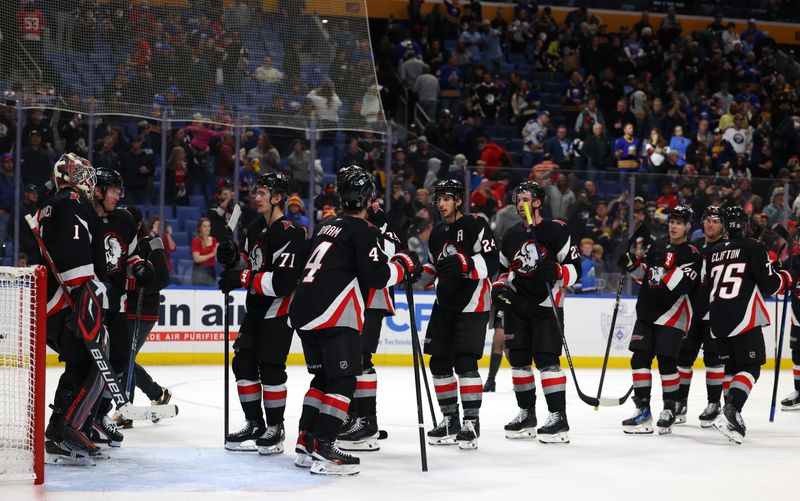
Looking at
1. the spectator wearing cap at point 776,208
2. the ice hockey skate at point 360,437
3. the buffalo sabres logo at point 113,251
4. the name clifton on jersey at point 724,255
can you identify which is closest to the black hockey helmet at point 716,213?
the name clifton on jersey at point 724,255

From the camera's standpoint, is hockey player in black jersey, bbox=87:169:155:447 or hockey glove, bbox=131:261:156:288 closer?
hockey player in black jersey, bbox=87:169:155:447

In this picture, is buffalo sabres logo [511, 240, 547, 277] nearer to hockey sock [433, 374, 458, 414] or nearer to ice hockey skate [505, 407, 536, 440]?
hockey sock [433, 374, 458, 414]

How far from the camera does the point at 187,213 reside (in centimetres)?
1035

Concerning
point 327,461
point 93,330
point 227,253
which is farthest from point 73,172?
point 327,461

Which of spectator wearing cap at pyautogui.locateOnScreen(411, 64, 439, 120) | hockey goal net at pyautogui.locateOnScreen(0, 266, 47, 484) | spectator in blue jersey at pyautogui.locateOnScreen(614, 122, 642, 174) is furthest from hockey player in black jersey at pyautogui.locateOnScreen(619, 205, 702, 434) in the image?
spectator wearing cap at pyautogui.locateOnScreen(411, 64, 439, 120)

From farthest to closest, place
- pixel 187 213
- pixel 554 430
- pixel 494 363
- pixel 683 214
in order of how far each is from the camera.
Result: pixel 187 213
pixel 494 363
pixel 683 214
pixel 554 430

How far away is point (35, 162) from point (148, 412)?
4.25 metres

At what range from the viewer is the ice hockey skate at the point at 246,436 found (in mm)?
5727

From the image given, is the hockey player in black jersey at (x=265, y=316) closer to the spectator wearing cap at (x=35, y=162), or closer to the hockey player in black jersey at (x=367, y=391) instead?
the hockey player in black jersey at (x=367, y=391)

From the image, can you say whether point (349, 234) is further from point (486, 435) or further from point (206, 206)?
point (206, 206)

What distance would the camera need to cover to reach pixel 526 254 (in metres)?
6.23

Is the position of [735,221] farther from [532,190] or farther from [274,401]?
[274,401]

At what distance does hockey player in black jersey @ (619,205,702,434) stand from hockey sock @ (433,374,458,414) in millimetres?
1324

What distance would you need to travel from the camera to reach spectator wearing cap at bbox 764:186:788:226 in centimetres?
1091
